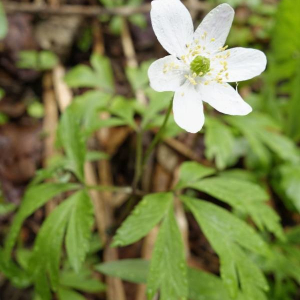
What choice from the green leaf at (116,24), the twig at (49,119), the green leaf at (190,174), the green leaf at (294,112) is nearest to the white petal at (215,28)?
the green leaf at (190,174)

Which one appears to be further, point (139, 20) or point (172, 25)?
point (139, 20)

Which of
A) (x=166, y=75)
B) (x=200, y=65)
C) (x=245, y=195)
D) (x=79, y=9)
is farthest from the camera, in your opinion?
(x=79, y=9)

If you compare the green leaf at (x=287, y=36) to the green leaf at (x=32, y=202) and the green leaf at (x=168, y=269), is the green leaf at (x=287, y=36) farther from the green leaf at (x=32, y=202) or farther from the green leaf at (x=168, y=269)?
the green leaf at (x=32, y=202)

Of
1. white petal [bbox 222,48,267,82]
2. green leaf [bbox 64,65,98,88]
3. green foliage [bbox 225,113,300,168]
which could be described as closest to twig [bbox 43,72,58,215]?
green leaf [bbox 64,65,98,88]

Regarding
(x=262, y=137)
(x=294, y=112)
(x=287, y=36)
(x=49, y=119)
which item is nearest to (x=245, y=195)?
(x=262, y=137)

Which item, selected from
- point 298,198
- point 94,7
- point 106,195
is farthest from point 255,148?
point 94,7

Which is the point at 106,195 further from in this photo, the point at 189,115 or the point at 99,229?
the point at 189,115

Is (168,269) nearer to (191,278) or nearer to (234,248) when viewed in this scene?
(234,248)
